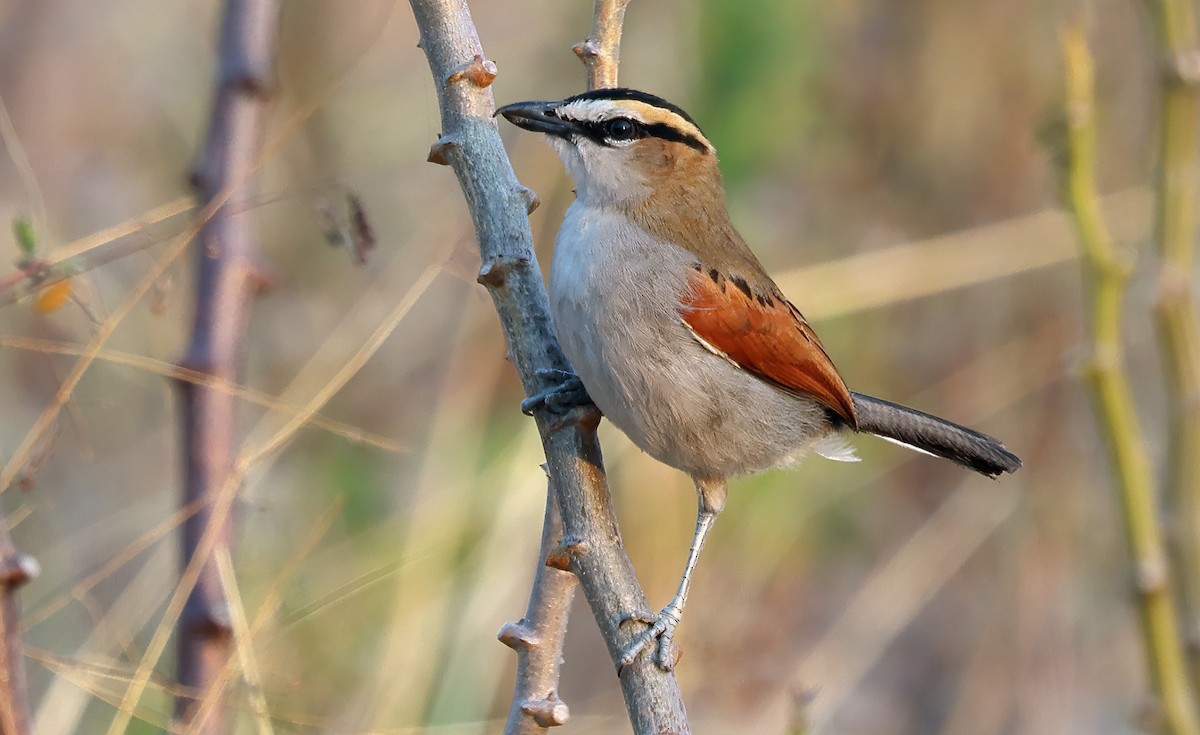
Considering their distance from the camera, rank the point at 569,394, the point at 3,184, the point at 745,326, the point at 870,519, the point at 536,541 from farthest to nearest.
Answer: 1. the point at 870,519
2. the point at 3,184
3. the point at 536,541
4. the point at 745,326
5. the point at 569,394

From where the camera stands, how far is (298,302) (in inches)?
245

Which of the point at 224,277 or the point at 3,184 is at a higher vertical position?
the point at 3,184

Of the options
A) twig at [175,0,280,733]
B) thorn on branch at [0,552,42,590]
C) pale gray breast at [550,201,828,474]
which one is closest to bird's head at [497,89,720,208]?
pale gray breast at [550,201,828,474]

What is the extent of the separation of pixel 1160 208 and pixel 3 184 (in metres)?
5.92

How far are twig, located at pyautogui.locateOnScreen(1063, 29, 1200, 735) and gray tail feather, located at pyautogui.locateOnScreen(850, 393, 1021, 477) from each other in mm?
581

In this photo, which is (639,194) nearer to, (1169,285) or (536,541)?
(1169,285)

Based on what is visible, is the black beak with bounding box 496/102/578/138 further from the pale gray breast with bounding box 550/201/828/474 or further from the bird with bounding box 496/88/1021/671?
the pale gray breast with bounding box 550/201/828/474

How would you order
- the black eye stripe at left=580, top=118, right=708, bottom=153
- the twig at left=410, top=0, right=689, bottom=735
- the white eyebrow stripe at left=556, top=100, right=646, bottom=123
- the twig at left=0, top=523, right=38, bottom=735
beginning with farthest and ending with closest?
the black eye stripe at left=580, top=118, right=708, bottom=153, the white eyebrow stripe at left=556, top=100, right=646, bottom=123, the twig at left=410, top=0, right=689, bottom=735, the twig at left=0, top=523, right=38, bottom=735

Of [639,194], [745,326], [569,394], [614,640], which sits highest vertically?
[639,194]

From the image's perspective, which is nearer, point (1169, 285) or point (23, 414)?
point (1169, 285)

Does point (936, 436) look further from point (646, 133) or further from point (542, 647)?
point (542, 647)

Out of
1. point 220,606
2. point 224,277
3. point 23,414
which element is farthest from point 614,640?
point 23,414

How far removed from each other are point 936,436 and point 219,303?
230 centimetres

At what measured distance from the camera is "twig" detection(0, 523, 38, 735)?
1.66m
